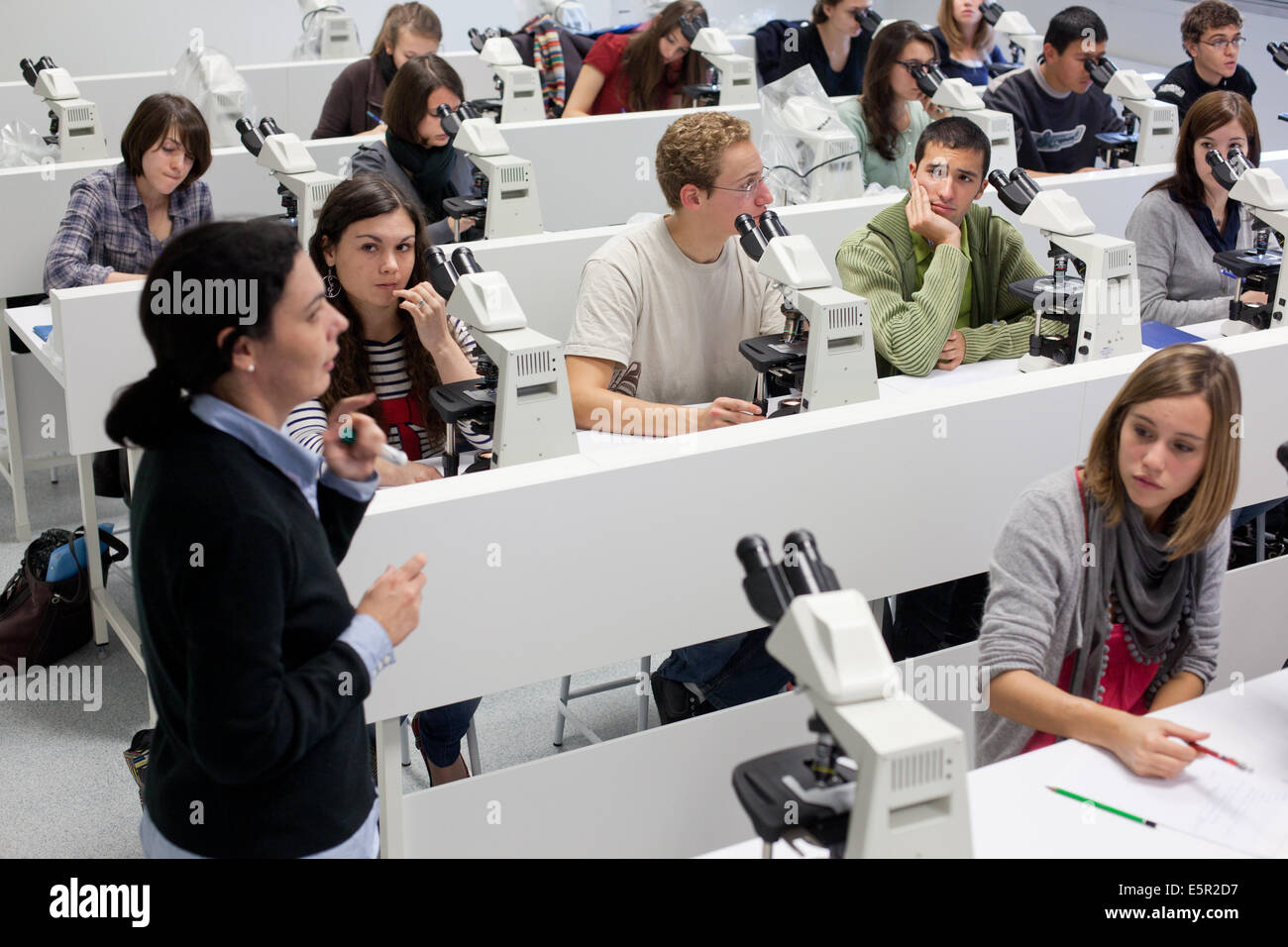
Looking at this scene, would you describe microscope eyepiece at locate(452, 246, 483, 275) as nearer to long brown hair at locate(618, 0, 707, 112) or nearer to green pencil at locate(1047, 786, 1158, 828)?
green pencil at locate(1047, 786, 1158, 828)

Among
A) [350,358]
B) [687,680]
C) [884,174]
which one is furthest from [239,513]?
[884,174]

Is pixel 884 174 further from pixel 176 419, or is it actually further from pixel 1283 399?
pixel 176 419

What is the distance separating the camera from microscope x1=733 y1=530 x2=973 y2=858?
1.07 metres

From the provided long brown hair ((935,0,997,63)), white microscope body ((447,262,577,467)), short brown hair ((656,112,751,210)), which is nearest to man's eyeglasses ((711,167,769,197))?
short brown hair ((656,112,751,210))

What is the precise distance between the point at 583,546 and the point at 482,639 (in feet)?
0.64

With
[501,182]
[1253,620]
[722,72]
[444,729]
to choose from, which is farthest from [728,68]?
[444,729]

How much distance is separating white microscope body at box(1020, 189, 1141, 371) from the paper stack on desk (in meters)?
1.07

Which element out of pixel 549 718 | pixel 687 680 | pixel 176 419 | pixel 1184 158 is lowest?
pixel 549 718

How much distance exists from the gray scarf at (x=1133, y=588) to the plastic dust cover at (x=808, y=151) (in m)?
2.30

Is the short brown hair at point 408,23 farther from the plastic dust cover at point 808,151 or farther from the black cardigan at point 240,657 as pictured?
the black cardigan at point 240,657

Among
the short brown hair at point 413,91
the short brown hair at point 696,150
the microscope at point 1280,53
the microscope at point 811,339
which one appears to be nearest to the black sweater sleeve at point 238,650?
the microscope at point 811,339

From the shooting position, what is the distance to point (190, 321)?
1.17 metres

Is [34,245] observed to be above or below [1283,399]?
above
